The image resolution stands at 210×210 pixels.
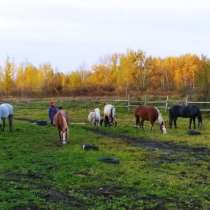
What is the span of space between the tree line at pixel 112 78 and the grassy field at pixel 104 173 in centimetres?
6006

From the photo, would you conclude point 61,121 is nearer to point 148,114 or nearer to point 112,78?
point 148,114

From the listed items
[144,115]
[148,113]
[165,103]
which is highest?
[165,103]

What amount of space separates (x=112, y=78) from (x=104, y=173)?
8799cm

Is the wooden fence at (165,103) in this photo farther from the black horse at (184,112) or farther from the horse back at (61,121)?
the horse back at (61,121)

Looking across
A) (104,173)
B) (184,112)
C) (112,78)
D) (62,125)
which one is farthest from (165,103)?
(112,78)

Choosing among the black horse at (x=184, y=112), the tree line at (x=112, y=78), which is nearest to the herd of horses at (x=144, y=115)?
the black horse at (x=184, y=112)

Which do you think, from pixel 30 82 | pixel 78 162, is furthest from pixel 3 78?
pixel 78 162

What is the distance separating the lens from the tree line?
88812 mm

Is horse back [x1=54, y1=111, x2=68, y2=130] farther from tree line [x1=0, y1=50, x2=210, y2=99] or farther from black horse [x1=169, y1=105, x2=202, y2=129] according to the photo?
tree line [x1=0, y1=50, x2=210, y2=99]

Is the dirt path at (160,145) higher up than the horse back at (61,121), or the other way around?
the horse back at (61,121)

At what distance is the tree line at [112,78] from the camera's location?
88.8 metres

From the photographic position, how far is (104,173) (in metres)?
12.9

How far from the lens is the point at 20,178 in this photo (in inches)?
473

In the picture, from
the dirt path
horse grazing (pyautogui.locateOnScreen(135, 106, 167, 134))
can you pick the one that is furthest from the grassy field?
horse grazing (pyautogui.locateOnScreen(135, 106, 167, 134))
